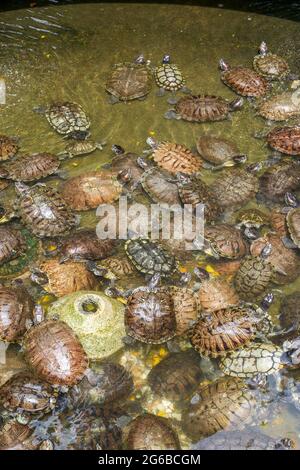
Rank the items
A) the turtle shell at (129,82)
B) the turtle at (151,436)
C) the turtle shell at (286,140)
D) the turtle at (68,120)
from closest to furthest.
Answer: the turtle at (151,436) < the turtle shell at (286,140) < the turtle at (68,120) < the turtle shell at (129,82)

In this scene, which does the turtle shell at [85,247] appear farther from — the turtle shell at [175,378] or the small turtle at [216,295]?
the turtle shell at [175,378]

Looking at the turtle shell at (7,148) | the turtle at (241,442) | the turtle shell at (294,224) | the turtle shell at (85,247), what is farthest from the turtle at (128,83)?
the turtle at (241,442)

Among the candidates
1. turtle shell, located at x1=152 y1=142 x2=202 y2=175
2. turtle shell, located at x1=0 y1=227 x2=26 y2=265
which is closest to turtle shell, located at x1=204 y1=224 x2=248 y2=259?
turtle shell, located at x1=152 y1=142 x2=202 y2=175

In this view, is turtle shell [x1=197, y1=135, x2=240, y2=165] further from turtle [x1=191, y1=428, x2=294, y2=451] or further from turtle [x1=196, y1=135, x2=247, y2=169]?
turtle [x1=191, y1=428, x2=294, y2=451]

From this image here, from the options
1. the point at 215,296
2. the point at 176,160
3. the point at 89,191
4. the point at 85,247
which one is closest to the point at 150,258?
the point at 85,247

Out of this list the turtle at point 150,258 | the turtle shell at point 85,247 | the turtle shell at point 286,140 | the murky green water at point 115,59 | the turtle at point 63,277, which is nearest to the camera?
the turtle at point 63,277

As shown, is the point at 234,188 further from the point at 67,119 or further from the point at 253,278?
the point at 67,119

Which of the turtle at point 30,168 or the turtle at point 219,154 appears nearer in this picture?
the turtle at point 30,168
